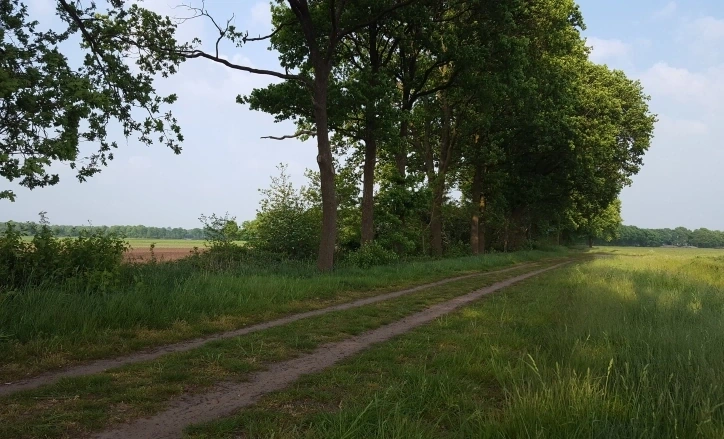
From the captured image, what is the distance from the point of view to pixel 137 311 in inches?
301

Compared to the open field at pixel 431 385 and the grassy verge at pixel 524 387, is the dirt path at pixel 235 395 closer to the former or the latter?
the open field at pixel 431 385

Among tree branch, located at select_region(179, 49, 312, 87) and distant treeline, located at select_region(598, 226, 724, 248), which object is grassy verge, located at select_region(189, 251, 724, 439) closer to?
tree branch, located at select_region(179, 49, 312, 87)

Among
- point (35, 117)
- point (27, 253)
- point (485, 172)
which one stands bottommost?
point (27, 253)

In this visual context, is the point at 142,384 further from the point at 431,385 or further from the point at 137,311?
the point at 137,311

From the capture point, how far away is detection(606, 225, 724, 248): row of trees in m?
147

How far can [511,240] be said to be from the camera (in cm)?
4256

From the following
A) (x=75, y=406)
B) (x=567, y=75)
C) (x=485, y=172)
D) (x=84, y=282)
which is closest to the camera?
(x=75, y=406)

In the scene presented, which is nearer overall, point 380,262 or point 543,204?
point 380,262

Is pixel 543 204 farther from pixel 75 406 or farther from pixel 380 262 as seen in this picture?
pixel 75 406

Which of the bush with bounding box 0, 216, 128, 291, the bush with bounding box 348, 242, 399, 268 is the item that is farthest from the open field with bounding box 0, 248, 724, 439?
the bush with bounding box 348, 242, 399, 268

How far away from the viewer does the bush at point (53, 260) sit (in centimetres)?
877

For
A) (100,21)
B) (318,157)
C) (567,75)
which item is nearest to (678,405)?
(318,157)

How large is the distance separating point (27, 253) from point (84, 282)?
1.64 m

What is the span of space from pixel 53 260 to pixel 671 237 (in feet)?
624
